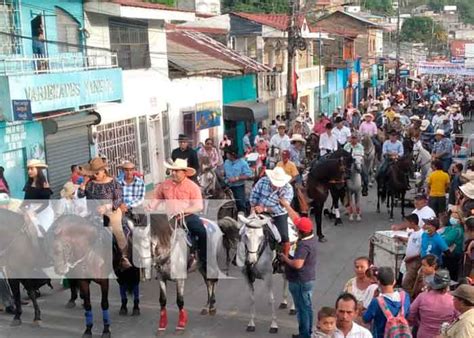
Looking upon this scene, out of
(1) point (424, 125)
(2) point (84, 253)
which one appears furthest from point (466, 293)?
(1) point (424, 125)

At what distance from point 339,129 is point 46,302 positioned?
979 centimetres

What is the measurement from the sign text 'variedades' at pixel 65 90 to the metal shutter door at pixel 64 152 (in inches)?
46.8

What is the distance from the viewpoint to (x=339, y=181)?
1298 cm

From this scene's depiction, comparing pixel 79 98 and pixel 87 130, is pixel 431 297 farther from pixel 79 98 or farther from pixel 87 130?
pixel 87 130

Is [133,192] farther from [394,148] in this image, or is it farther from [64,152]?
[394,148]

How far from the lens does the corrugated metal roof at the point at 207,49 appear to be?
2388 centimetres

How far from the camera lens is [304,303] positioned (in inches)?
314

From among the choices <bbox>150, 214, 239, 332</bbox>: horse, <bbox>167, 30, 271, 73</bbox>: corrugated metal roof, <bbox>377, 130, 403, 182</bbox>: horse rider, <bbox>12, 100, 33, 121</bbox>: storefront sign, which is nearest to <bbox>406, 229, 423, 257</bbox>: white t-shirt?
<bbox>150, 214, 239, 332</bbox>: horse

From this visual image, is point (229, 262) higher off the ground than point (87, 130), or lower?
lower

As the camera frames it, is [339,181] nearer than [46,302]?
No

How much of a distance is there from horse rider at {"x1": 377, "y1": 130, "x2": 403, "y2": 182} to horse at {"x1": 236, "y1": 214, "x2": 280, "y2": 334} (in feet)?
21.9

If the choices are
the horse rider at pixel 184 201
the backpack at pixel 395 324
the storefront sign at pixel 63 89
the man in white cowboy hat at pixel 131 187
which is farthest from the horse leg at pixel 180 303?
the storefront sign at pixel 63 89

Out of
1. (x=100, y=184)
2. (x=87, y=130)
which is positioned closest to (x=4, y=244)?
(x=100, y=184)

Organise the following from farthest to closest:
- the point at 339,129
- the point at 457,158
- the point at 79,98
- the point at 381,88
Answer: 1. the point at 381,88
2. the point at 457,158
3. the point at 339,129
4. the point at 79,98
